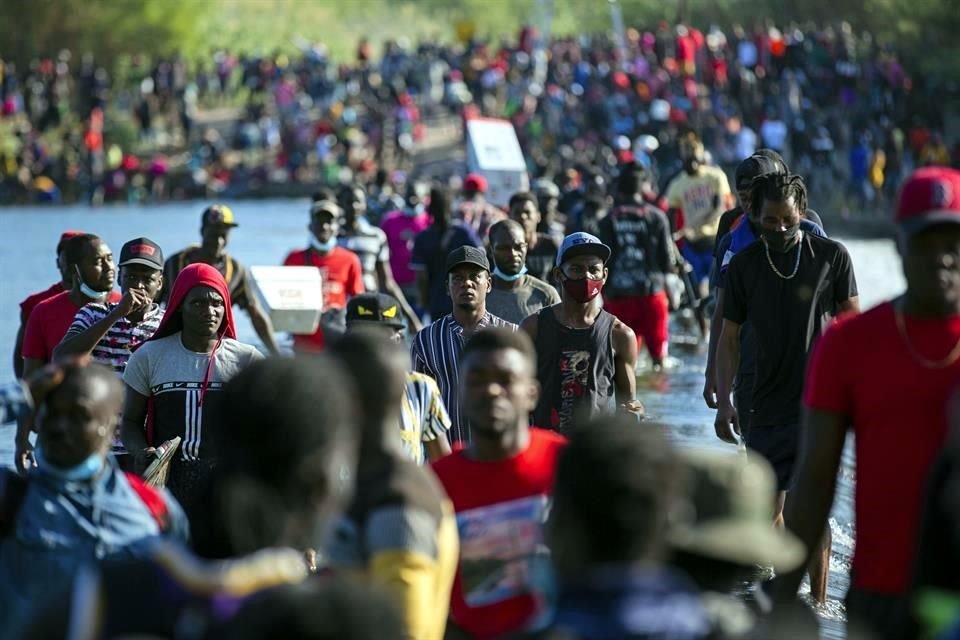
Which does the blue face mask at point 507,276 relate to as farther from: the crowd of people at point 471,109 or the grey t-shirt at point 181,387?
the crowd of people at point 471,109

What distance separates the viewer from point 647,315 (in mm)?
15844

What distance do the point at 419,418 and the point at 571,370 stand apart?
6.38 ft

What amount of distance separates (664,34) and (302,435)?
51374 millimetres

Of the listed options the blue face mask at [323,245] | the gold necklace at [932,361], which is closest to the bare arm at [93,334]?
the gold necklace at [932,361]

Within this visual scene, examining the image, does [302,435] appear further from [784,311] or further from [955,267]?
[784,311]

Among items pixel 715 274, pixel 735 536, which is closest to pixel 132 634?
pixel 735 536

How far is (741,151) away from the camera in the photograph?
41156 mm

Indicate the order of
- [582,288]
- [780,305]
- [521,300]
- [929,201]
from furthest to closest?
[521,300] → [582,288] → [780,305] → [929,201]

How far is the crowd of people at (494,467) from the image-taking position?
383 centimetres

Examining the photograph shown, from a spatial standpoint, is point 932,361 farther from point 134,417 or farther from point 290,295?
point 290,295

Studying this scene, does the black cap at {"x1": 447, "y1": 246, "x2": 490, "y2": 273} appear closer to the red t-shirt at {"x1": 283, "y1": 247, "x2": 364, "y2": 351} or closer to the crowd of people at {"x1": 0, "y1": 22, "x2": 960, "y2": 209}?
the red t-shirt at {"x1": 283, "y1": 247, "x2": 364, "y2": 351}

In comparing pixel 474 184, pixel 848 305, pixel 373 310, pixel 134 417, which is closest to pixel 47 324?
pixel 373 310

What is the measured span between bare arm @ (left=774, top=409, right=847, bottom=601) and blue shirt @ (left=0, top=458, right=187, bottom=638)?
1639 millimetres

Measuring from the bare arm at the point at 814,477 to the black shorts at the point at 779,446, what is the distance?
3.02 metres
